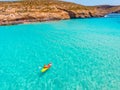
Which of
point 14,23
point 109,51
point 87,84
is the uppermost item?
point 87,84

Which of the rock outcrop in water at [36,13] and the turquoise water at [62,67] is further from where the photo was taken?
the rock outcrop in water at [36,13]

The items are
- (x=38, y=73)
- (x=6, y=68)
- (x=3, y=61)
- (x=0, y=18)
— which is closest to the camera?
(x=38, y=73)

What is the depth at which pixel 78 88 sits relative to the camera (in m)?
25.0

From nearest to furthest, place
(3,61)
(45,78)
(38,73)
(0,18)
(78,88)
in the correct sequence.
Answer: (78,88), (45,78), (38,73), (3,61), (0,18)

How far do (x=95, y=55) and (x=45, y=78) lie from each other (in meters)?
14.2

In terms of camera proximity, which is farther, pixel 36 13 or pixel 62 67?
pixel 36 13

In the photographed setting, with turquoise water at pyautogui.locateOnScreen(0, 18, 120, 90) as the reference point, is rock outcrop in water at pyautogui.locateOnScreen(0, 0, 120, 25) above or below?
below

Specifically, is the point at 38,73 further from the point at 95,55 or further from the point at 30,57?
the point at 95,55

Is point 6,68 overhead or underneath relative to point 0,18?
overhead

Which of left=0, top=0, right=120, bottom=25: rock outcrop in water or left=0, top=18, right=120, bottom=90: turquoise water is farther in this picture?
left=0, top=0, right=120, bottom=25: rock outcrop in water

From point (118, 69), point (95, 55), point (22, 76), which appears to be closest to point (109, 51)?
point (95, 55)

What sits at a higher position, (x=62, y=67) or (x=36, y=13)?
(x=62, y=67)

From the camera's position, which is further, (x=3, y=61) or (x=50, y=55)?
(x=50, y=55)

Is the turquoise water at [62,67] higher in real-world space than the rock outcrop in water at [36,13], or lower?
higher
